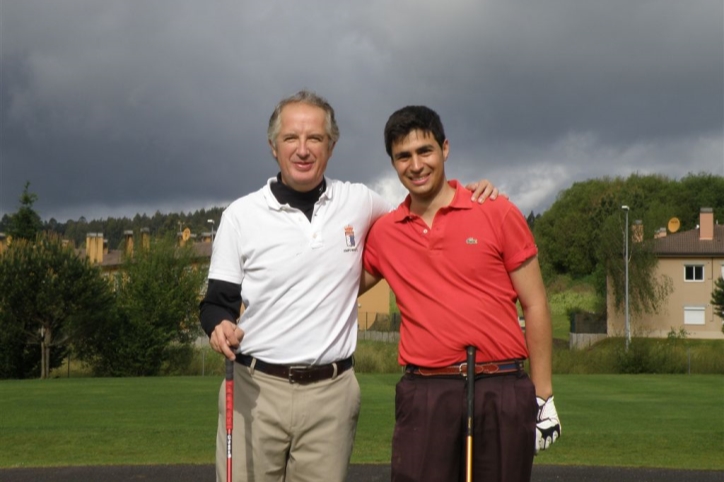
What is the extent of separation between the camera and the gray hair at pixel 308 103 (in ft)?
17.4

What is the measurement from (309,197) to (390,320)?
61.3 meters

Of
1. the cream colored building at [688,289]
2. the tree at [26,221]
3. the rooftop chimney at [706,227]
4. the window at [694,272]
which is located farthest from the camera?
the rooftop chimney at [706,227]

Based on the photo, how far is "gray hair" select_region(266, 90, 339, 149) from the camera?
5297 mm

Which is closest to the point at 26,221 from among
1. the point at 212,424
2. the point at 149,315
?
the point at 149,315

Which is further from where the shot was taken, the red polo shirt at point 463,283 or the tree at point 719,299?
the tree at point 719,299

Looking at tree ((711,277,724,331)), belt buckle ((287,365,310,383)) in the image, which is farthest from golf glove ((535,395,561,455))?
tree ((711,277,724,331))

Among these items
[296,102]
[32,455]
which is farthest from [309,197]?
[32,455]

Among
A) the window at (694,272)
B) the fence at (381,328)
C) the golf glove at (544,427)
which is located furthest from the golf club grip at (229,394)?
the window at (694,272)

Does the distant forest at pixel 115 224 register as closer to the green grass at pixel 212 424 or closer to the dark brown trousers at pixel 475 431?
the green grass at pixel 212 424

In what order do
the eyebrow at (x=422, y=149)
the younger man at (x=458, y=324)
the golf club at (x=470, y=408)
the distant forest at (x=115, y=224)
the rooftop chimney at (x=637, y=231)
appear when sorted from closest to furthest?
the golf club at (x=470, y=408) < the younger man at (x=458, y=324) < the eyebrow at (x=422, y=149) < the rooftop chimney at (x=637, y=231) < the distant forest at (x=115, y=224)

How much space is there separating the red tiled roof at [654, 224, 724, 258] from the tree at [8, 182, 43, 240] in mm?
40149

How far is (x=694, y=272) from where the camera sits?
73375 millimetres

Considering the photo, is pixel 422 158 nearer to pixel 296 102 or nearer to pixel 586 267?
pixel 296 102

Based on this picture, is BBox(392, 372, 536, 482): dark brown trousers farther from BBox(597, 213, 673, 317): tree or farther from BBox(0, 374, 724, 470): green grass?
BBox(597, 213, 673, 317): tree
